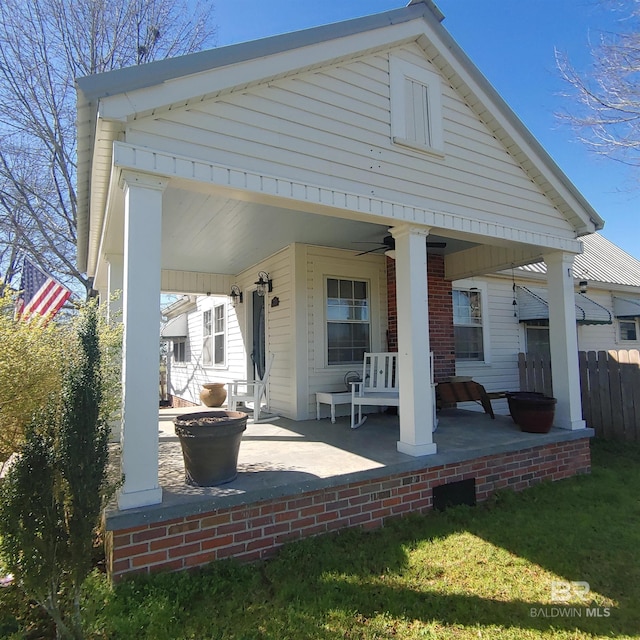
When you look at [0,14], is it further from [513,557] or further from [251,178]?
[513,557]

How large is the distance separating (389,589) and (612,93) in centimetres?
792

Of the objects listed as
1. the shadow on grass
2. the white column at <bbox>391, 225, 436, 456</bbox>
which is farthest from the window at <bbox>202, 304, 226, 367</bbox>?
the shadow on grass

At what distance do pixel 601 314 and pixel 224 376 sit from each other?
8.54m

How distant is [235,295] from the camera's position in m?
→ 8.57

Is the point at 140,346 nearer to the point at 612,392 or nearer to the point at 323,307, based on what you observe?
the point at 323,307

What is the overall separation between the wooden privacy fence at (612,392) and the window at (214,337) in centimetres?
709

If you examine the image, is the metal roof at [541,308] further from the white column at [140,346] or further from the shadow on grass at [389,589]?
the white column at [140,346]

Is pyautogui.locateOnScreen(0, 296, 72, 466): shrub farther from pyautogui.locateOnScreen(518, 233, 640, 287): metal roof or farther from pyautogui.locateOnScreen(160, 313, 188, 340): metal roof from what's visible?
pyautogui.locateOnScreen(160, 313, 188, 340): metal roof

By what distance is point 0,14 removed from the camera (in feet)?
32.1

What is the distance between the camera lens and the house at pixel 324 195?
2889 millimetres

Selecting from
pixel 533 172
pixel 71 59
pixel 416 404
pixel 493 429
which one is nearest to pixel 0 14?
pixel 71 59

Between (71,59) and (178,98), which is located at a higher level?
(71,59)

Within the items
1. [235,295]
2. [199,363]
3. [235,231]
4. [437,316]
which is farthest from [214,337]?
[437,316]

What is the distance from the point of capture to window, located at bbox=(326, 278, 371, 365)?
21.6 ft
